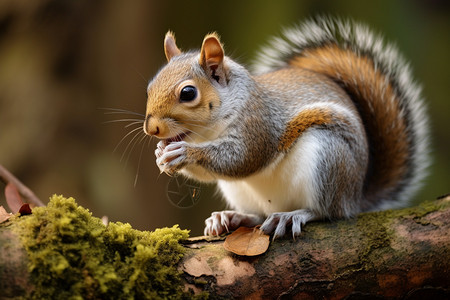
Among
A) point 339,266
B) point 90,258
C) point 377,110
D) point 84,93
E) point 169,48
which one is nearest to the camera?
point 90,258

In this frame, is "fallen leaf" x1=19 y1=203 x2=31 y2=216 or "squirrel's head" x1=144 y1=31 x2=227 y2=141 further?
"squirrel's head" x1=144 y1=31 x2=227 y2=141

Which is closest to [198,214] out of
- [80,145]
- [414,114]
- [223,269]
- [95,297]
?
[80,145]

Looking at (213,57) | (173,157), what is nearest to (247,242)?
(173,157)

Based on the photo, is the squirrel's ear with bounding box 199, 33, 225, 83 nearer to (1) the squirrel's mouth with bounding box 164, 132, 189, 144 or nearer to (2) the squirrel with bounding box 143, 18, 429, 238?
(2) the squirrel with bounding box 143, 18, 429, 238

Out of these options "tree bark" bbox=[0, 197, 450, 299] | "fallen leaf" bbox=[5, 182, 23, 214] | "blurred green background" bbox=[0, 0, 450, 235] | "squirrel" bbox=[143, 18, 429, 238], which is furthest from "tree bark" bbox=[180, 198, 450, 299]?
"blurred green background" bbox=[0, 0, 450, 235]

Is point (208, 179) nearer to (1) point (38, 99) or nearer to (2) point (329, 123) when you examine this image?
(2) point (329, 123)

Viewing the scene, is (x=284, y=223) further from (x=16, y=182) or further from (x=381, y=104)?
(x=16, y=182)
